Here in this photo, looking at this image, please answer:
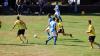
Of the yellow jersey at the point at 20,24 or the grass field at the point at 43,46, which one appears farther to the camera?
the yellow jersey at the point at 20,24

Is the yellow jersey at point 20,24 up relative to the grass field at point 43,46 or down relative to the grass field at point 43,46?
up

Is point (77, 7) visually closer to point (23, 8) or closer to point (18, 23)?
point (23, 8)

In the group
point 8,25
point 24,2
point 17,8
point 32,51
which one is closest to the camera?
point 32,51

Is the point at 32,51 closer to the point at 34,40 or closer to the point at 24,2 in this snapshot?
the point at 34,40

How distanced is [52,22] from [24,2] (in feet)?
102

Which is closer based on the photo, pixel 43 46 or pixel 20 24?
pixel 43 46

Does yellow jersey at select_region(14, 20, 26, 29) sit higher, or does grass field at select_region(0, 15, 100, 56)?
yellow jersey at select_region(14, 20, 26, 29)

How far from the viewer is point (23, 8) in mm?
51500

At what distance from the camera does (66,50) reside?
73.0 feet

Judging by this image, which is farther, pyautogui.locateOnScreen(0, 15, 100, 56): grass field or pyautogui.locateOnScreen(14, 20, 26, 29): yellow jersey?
pyautogui.locateOnScreen(14, 20, 26, 29): yellow jersey

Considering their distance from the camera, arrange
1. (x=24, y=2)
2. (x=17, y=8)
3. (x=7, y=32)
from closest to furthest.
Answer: (x=7, y=32) < (x=17, y=8) < (x=24, y=2)

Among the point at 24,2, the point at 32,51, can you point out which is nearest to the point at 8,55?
the point at 32,51

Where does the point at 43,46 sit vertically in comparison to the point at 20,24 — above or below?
below

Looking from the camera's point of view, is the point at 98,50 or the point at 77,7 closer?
the point at 98,50
